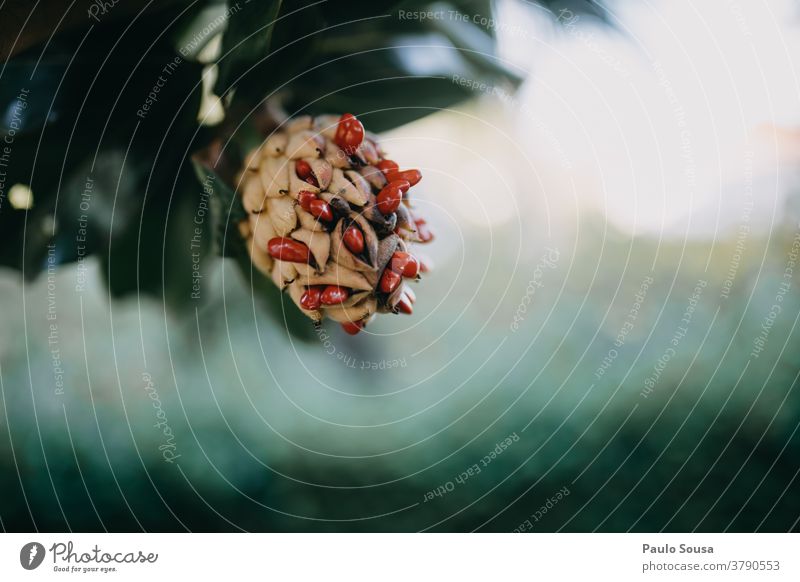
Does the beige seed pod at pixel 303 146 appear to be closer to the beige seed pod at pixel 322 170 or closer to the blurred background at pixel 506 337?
the beige seed pod at pixel 322 170

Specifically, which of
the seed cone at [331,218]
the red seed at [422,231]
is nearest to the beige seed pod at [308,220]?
the seed cone at [331,218]

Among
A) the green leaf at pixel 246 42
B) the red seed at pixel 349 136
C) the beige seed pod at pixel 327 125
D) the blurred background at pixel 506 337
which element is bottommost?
the blurred background at pixel 506 337

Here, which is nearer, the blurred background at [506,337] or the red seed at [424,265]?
the red seed at [424,265]

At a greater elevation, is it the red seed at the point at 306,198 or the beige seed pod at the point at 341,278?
the red seed at the point at 306,198

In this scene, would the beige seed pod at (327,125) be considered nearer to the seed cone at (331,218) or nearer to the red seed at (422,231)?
the seed cone at (331,218)

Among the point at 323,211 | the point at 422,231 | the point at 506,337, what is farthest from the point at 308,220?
the point at 506,337

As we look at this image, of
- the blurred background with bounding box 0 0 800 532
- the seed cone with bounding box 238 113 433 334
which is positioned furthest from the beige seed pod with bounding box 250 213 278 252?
the blurred background with bounding box 0 0 800 532
